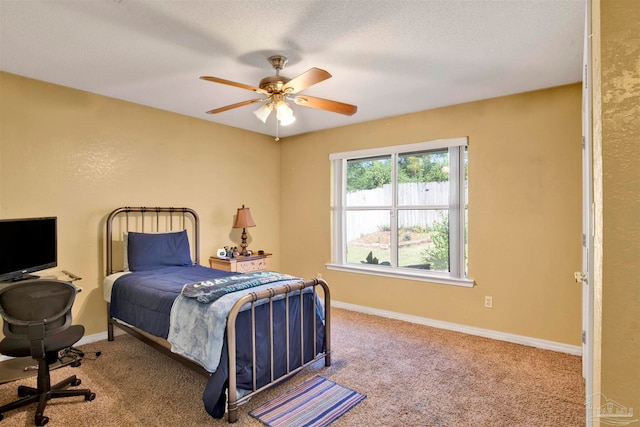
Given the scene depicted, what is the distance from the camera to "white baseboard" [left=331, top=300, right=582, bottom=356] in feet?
10.1

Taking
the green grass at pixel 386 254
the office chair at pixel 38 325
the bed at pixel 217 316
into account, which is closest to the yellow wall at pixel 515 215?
the green grass at pixel 386 254

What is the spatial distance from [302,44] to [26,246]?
8.55 feet

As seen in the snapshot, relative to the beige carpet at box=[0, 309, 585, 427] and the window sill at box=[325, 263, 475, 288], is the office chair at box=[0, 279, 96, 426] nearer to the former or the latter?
the beige carpet at box=[0, 309, 585, 427]

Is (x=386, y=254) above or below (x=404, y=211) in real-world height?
below

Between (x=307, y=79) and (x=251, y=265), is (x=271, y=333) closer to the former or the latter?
(x=307, y=79)

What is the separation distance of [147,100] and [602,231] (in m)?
3.89

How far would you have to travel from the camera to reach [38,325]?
1996 millimetres

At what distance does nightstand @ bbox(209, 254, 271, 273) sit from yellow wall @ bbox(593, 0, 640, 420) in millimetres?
3793

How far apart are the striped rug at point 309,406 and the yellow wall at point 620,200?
1.71m

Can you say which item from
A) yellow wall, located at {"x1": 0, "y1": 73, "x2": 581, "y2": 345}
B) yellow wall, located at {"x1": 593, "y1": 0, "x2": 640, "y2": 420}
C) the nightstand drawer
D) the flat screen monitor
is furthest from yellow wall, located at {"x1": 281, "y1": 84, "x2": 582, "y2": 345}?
the flat screen monitor

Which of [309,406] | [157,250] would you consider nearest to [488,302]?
[309,406]

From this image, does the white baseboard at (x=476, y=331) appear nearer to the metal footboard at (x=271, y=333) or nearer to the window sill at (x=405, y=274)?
the window sill at (x=405, y=274)

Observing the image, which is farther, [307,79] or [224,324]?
[307,79]

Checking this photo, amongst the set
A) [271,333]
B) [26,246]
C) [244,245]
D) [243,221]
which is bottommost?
[271,333]
